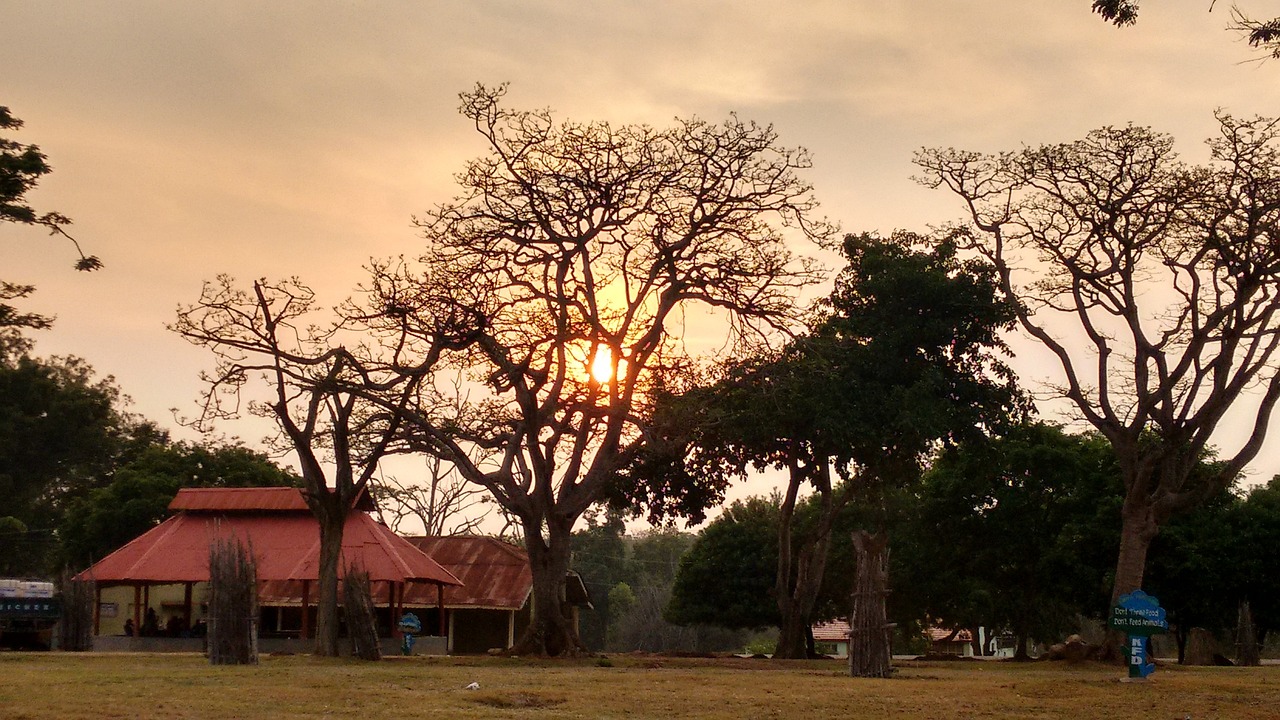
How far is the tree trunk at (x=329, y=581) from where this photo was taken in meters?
30.4

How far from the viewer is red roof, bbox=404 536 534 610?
51531mm

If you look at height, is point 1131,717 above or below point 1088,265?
below

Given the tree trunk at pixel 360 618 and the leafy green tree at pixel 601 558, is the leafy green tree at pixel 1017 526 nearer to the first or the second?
the tree trunk at pixel 360 618

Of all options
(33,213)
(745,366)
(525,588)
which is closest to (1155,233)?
(745,366)

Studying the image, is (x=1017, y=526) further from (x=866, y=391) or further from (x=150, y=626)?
(x=150, y=626)

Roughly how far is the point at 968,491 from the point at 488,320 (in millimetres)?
24473

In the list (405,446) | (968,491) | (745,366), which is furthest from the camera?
(968,491)

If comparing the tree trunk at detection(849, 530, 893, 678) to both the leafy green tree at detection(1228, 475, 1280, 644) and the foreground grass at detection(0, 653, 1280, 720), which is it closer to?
the foreground grass at detection(0, 653, 1280, 720)

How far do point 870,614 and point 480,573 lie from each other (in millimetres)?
31871

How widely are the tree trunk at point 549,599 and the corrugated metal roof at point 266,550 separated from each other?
27.2 feet

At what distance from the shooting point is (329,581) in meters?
30.8

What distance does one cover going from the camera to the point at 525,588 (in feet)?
172

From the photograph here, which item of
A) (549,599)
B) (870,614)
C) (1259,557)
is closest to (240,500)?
(549,599)

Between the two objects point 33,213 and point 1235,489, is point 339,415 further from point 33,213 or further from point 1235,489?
point 1235,489
